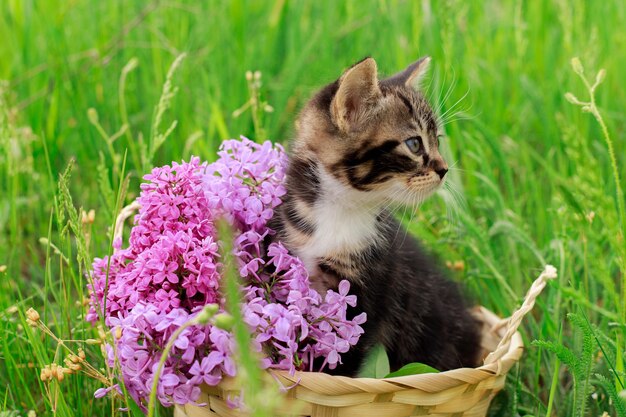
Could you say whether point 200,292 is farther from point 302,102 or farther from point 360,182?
point 302,102

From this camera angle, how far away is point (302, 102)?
260 centimetres

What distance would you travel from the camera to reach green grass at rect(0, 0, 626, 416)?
2.66m

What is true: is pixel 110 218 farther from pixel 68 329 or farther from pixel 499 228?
pixel 499 228

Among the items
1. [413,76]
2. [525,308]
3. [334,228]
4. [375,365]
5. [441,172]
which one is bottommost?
[375,365]

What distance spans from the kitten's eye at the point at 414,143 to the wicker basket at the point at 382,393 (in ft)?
1.53

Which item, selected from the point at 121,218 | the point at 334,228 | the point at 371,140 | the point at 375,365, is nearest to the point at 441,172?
the point at 371,140

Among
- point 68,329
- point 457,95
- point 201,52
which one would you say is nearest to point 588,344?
point 68,329

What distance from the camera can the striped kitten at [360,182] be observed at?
2.11m

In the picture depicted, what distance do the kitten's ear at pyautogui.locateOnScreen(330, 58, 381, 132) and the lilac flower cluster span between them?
0.28 meters

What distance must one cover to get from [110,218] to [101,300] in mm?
440

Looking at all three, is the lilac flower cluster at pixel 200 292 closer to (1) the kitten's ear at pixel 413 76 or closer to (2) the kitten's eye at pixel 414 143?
(2) the kitten's eye at pixel 414 143

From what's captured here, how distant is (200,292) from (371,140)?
588 millimetres

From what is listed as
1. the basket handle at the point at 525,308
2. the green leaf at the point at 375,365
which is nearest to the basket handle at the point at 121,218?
the green leaf at the point at 375,365

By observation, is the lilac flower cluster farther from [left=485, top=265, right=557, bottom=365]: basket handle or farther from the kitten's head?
[left=485, top=265, right=557, bottom=365]: basket handle
